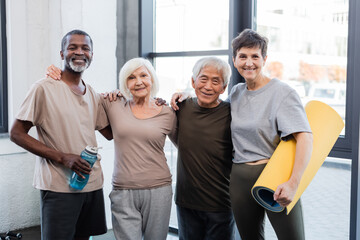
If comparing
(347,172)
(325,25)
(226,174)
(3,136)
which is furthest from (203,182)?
(3,136)

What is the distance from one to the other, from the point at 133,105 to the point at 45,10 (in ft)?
5.86

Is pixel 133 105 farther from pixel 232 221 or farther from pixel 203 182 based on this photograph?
pixel 232 221

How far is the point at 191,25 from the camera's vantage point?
3162 mm

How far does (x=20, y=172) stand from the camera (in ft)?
10.8

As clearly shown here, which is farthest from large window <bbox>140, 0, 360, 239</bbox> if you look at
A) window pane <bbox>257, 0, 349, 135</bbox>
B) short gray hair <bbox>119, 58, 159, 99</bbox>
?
short gray hair <bbox>119, 58, 159, 99</bbox>

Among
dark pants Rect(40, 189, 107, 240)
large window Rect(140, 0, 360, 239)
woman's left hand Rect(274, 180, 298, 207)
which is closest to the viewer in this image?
woman's left hand Rect(274, 180, 298, 207)

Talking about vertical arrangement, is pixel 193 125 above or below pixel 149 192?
above

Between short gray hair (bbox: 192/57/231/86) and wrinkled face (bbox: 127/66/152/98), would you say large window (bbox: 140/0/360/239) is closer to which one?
short gray hair (bbox: 192/57/231/86)

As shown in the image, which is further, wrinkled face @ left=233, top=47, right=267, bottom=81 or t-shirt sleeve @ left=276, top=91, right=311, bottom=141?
wrinkled face @ left=233, top=47, right=267, bottom=81

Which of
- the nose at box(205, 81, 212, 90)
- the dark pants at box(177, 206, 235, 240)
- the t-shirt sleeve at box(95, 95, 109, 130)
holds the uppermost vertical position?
the nose at box(205, 81, 212, 90)

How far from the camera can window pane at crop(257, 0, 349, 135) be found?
238cm

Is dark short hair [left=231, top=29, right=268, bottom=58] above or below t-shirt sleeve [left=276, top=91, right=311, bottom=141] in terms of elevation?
above

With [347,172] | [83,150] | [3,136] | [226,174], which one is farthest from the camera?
[3,136]

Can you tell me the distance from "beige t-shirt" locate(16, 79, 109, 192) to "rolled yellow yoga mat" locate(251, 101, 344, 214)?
2.62ft
